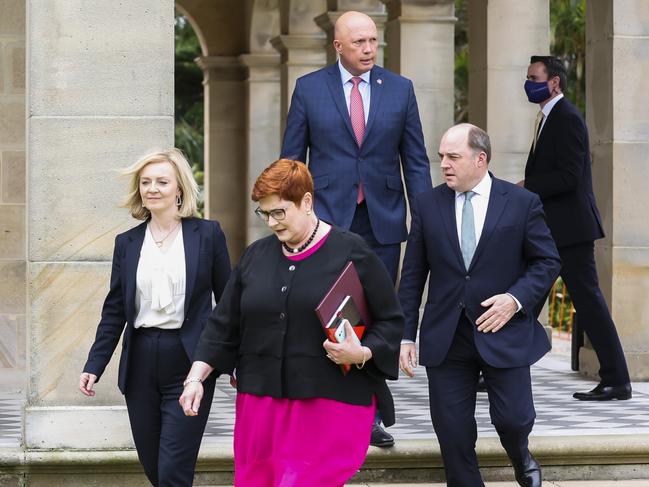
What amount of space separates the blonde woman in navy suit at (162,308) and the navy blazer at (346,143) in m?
1.41

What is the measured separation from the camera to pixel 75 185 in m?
7.90

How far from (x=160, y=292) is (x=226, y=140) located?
57.6 feet

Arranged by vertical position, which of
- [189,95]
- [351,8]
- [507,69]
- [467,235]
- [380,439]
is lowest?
[380,439]

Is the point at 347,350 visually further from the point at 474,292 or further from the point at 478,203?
the point at 478,203

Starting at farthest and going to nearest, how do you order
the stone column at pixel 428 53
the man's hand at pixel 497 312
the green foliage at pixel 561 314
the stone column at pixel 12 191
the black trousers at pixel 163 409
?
the green foliage at pixel 561 314
the stone column at pixel 428 53
the stone column at pixel 12 191
the man's hand at pixel 497 312
the black trousers at pixel 163 409

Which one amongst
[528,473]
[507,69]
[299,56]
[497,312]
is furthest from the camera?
[299,56]

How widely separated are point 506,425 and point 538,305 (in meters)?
0.66

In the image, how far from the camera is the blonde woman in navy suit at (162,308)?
6.38 meters

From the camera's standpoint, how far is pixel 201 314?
6.46 metres

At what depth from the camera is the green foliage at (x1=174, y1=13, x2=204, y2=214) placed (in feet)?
→ 133

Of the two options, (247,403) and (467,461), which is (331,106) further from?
(247,403)

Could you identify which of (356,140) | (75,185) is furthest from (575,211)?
(75,185)

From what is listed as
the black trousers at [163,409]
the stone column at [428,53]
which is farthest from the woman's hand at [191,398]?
the stone column at [428,53]

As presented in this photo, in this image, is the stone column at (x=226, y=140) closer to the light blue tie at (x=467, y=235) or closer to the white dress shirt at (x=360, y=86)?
the white dress shirt at (x=360, y=86)
